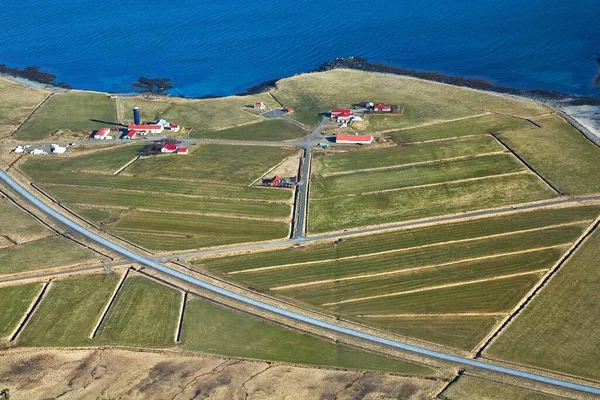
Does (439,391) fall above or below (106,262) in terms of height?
below

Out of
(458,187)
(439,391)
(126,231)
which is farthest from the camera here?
(458,187)

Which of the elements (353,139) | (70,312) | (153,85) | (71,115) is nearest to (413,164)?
(353,139)

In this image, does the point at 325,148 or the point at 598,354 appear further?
the point at 325,148

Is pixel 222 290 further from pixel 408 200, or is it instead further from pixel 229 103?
pixel 229 103

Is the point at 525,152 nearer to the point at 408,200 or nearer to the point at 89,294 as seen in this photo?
the point at 408,200

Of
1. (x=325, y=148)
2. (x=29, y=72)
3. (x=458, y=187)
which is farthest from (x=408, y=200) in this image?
(x=29, y=72)

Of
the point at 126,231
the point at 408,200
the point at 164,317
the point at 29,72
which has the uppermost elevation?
the point at 29,72

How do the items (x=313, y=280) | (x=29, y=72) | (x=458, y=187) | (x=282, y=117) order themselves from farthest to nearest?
(x=29, y=72)
(x=282, y=117)
(x=458, y=187)
(x=313, y=280)
